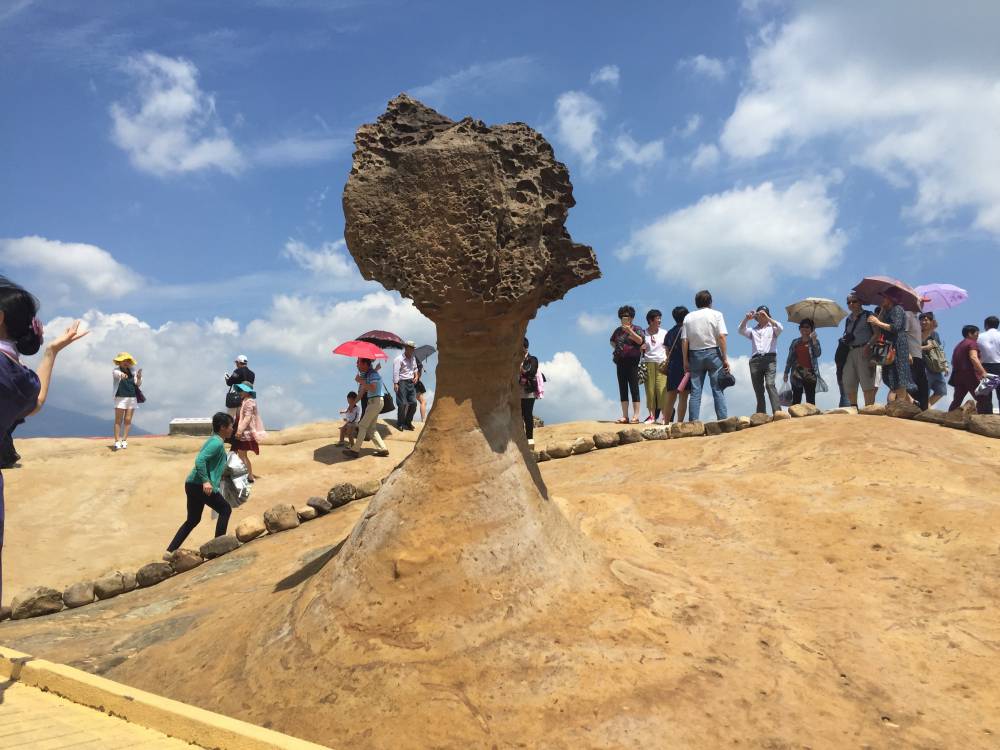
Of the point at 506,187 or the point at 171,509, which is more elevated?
the point at 506,187

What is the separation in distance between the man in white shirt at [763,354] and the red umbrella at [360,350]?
17.5ft

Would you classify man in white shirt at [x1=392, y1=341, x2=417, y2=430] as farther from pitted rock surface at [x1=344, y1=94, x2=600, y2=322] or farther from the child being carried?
pitted rock surface at [x1=344, y1=94, x2=600, y2=322]

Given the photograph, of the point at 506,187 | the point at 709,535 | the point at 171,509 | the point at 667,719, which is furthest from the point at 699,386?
the point at 171,509

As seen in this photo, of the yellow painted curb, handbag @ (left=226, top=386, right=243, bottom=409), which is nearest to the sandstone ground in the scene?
the yellow painted curb

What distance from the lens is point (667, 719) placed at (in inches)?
116

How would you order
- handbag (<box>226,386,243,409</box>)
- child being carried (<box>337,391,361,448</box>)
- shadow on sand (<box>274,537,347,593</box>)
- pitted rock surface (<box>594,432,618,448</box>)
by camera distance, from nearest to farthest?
shadow on sand (<box>274,537,347,593</box>) < pitted rock surface (<box>594,432,618,448</box>) < handbag (<box>226,386,243,409</box>) < child being carried (<box>337,391,361,448</box>)

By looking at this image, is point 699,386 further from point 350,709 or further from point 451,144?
point 350,709

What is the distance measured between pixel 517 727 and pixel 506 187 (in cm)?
244

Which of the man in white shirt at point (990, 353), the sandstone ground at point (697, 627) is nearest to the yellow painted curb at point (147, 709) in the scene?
the sandstone ground at point (697, 627)

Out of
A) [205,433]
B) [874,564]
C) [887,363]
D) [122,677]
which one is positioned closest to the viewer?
[122,677]

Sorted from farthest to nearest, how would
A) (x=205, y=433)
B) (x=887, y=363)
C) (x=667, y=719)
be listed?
(x=205, y=433), (x=887, y=363), (x=667, y=719)

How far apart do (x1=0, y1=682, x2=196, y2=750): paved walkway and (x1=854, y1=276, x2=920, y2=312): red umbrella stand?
8.27 m

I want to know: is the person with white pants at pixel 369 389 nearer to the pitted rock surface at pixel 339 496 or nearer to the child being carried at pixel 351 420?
the child being carried at pixel 351 420

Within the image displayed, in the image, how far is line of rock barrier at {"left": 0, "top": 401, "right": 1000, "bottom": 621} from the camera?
6391mm
